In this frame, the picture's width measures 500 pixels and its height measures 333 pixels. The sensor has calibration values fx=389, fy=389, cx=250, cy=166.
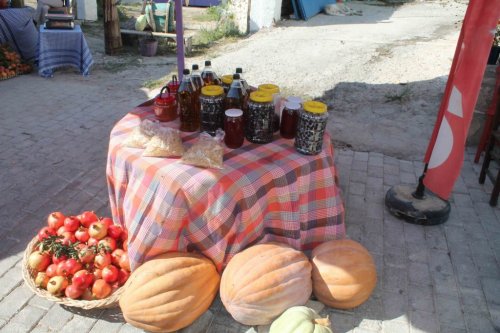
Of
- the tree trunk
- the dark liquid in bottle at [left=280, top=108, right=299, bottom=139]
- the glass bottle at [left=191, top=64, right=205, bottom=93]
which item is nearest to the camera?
the dark liquid in bottle at [left=280, top=108, right=299, bottom=139]

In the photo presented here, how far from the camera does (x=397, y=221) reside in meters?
3.95

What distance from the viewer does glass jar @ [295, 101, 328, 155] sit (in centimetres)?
264

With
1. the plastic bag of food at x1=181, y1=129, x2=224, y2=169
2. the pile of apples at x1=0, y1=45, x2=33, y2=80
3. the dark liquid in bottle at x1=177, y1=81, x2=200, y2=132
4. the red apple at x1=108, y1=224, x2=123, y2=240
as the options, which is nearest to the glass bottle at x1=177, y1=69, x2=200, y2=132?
the dark liquid in bottle at x1=177, y1=81, x2=200, y2=132

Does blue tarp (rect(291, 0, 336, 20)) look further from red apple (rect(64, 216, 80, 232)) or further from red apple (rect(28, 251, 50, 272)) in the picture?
red apple (rect(28, 251, 50, 272))

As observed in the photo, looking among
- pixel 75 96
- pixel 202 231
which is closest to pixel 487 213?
pixel 202 231

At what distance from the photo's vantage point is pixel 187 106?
3.04 m

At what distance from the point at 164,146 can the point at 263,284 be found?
1130 mm

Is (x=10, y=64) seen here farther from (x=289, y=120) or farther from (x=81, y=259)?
Answer: (x=289, y=120)

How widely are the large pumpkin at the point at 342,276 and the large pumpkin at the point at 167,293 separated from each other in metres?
0.81

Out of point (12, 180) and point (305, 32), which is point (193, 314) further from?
point (305, 32)

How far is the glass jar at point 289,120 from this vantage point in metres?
2.85

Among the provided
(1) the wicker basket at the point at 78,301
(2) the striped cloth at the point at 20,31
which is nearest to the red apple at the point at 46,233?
(1) the wicker basket at the point at 78,301

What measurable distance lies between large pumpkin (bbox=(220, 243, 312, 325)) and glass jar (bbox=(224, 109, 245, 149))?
756 mm

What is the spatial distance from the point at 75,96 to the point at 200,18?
29.4 feet
